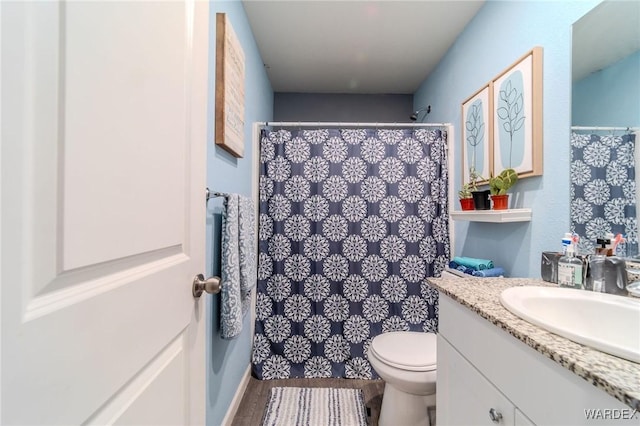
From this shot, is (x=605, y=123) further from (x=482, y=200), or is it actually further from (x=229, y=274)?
(x=229, y=274)

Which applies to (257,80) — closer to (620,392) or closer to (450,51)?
(450,51)

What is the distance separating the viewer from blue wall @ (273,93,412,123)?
2.85 m

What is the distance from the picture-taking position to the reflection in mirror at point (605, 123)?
35.2 inches

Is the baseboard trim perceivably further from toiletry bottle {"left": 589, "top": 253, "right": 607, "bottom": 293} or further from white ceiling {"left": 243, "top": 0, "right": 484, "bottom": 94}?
white ceiling {"left": 243, "top": 0, "right": 484, "bottom": 94}

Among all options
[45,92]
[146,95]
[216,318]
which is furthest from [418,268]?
[45,92]

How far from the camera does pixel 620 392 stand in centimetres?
42

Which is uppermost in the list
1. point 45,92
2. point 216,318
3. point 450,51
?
point 450,51

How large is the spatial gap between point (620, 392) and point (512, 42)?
1.57 m

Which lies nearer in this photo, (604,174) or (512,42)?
(604,174)

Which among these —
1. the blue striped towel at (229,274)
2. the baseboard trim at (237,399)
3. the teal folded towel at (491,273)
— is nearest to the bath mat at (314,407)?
the baseboard trim at (237,399)

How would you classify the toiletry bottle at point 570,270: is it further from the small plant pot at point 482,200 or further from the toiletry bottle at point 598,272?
the small plant pot at point 482,200

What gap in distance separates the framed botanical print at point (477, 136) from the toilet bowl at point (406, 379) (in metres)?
1.02

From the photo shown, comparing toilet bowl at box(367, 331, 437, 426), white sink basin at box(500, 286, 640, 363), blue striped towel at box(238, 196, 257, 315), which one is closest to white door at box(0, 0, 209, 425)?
blue striped towel at box(238, 196, 257, 315)

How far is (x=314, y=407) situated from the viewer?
160 centimetres
